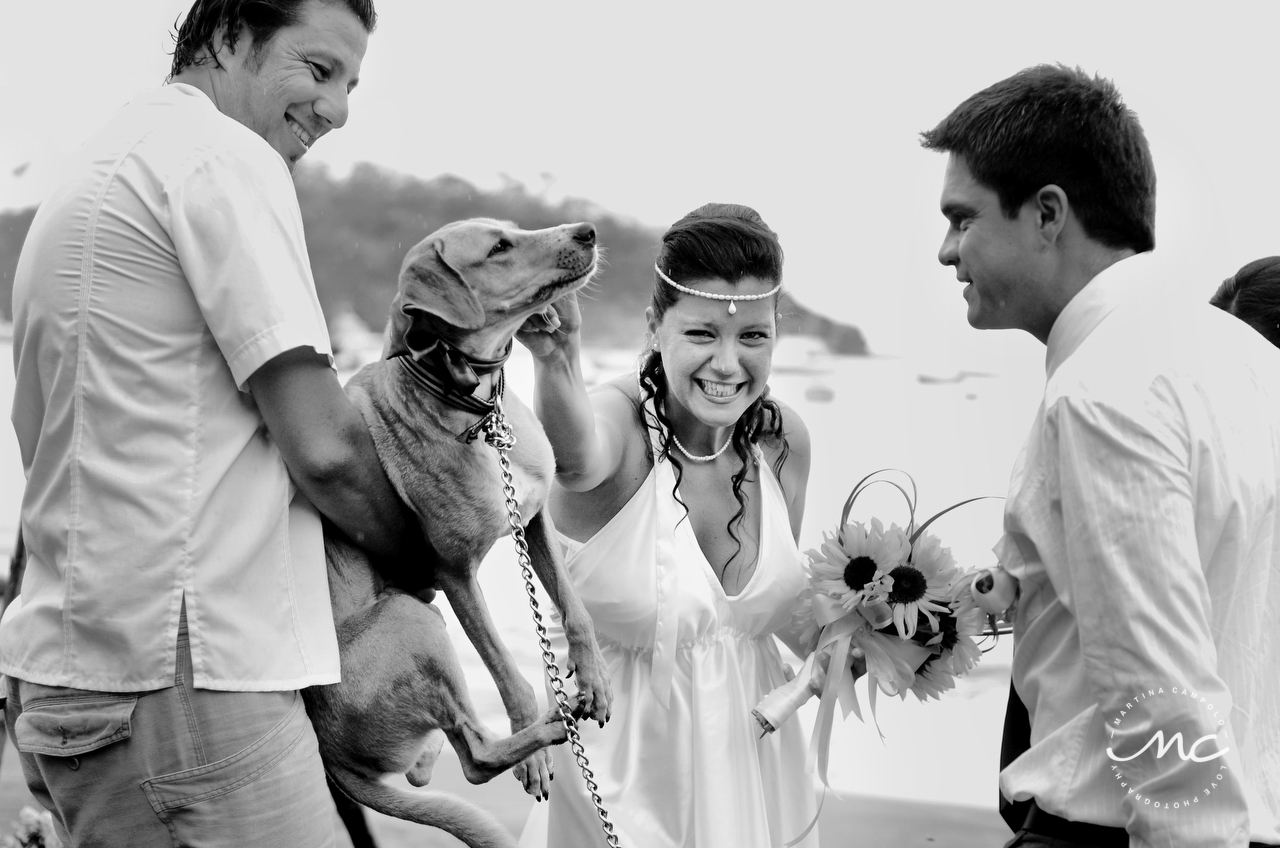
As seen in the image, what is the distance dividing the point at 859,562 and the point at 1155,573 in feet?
2.98

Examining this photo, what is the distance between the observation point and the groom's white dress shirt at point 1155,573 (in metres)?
1.22

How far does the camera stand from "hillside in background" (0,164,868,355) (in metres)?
4.91

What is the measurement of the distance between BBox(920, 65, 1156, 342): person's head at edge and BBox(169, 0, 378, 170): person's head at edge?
3.04ft

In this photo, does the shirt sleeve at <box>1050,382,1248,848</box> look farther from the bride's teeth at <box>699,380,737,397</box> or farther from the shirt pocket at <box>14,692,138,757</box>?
the shirt pocket at <box>14,692,138,757</box>

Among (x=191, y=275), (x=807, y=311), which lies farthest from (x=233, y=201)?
(x=807, y=311)

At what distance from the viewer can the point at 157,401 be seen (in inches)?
52.4

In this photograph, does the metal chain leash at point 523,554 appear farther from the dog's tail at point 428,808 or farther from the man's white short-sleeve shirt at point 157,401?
the man's white short-sleeve shirt at point 157,401

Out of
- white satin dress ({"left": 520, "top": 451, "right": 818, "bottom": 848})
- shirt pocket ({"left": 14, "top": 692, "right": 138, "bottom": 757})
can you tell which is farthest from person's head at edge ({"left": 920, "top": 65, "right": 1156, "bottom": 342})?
shirt pocket ({"left": 14, "top": 692, "right": 138, "bottom": 757})

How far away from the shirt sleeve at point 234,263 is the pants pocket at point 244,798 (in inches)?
17.7

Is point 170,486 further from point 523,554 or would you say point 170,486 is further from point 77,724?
point 523,554

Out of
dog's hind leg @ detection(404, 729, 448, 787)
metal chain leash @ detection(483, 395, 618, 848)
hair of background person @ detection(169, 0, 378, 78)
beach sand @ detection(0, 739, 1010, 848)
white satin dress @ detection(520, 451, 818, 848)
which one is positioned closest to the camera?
hair of background person @ detection(169, 0, 378, 78)

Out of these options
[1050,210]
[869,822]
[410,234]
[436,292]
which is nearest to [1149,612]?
[1050,210]

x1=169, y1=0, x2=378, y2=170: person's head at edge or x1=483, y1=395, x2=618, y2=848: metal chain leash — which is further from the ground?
x1=169, y1=0, x2=378, y2=170: person's head at edge

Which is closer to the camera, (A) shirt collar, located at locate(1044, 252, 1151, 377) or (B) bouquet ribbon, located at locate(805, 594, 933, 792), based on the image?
(A) shirt collar, located at locate(1044, 252, 1151, 377)
